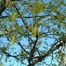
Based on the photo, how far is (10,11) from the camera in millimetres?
5301

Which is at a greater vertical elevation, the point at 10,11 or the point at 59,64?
the point at 10,11

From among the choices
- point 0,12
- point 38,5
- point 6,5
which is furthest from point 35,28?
point 0,12

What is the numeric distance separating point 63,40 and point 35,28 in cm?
128

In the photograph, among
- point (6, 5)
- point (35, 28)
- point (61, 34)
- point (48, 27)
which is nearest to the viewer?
point (35, 28)

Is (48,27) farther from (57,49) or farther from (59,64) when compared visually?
(59,64)

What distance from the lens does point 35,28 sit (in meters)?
4.47

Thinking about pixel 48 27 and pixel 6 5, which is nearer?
pixel 6 5

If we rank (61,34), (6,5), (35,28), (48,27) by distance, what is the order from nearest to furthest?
(35,28), (6,5), (48,27), (61,34)

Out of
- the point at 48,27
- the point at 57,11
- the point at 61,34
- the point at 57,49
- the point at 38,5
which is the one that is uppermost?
the point at 38,5

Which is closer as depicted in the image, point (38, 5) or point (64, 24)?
point (38, 5)

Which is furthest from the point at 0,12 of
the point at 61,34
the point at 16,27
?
the point at 61,34

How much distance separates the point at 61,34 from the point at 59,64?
78cm

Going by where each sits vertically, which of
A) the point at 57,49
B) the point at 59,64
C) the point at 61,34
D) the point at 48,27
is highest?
the point at 48,27

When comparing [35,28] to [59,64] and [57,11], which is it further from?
[59,64]
